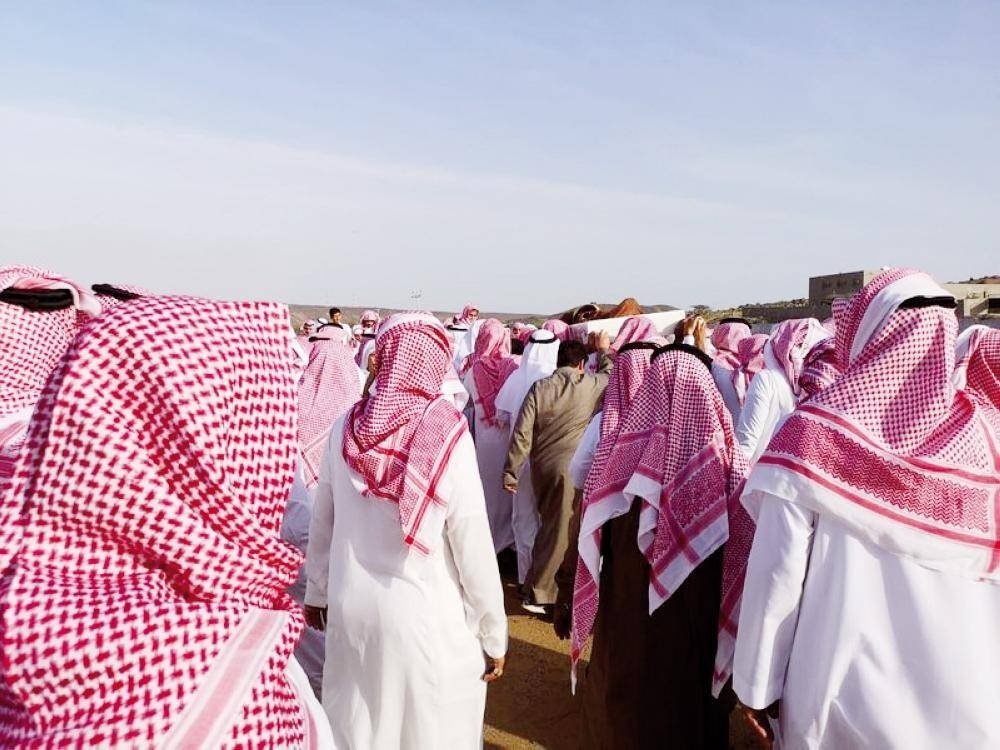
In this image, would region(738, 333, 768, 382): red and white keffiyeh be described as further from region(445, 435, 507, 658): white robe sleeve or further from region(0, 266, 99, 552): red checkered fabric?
region(0, 266, 99, 552): red checkered fabric

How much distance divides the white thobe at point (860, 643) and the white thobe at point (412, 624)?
1.00 metres

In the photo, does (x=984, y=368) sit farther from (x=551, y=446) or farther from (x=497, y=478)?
(x=497, y=478)

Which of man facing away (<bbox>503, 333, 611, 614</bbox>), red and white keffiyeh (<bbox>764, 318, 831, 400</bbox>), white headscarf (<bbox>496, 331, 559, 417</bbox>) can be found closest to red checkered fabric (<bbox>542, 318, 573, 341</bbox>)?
white headscarf (<bbox>496, 331, 559, 417</bbox>)

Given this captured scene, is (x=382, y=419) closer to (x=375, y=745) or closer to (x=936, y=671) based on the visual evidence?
(x=375, y=745)

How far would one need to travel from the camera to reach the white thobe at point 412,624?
2.81 metres

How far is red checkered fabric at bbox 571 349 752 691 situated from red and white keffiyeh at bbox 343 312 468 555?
0.85m

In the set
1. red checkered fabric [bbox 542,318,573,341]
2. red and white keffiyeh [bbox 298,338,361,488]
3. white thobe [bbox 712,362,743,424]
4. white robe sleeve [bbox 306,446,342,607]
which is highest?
red checkered fabric [bbox 542,318,573,341]

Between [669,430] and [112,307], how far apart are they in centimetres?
242

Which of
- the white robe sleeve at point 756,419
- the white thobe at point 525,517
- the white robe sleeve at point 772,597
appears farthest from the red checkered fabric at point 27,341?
the white thobe at point 525,517

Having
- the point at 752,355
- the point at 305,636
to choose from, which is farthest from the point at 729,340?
the point at 305,636

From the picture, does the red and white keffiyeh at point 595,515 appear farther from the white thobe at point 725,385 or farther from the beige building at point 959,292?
the beige building at point 959,292

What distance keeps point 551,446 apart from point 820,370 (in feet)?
7.15

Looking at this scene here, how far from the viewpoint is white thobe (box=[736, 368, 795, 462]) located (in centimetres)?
500

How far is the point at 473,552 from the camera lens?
2850 millimetres
